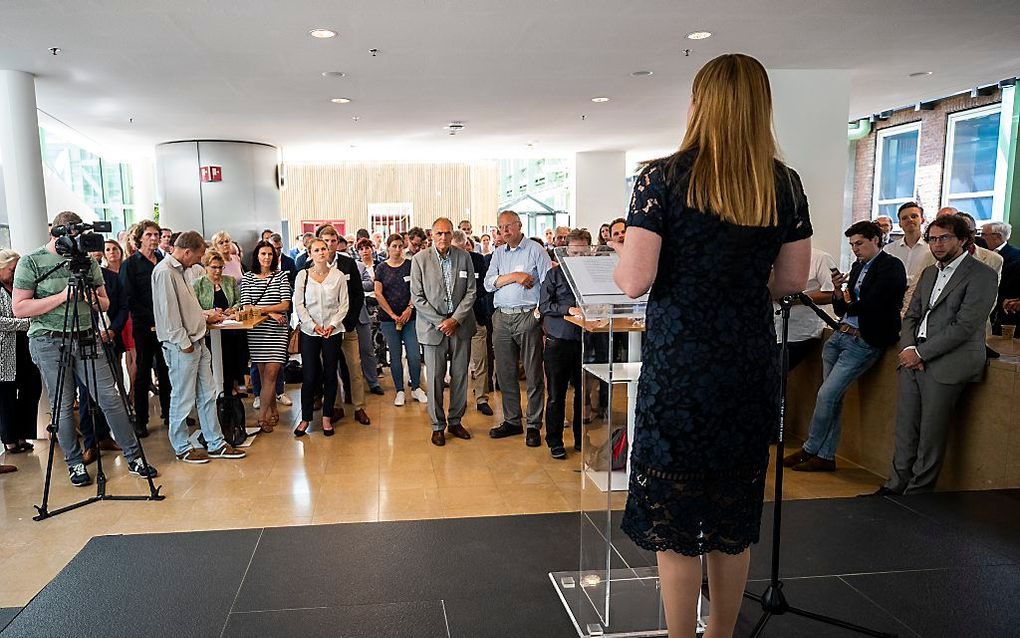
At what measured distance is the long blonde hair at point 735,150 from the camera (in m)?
1.60

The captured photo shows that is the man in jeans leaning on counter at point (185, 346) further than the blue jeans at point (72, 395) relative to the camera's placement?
Yes

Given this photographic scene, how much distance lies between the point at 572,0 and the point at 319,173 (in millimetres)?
14239

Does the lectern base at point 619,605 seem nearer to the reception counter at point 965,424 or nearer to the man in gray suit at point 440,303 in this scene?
the reception counter at point 965,424

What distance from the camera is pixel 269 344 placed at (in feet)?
19.9

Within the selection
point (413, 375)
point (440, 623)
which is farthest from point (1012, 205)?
point (440, 623)

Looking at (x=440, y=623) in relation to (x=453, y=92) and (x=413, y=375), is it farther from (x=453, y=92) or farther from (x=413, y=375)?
(x=453, y=92)

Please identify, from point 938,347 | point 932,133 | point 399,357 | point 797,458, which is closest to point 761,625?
point 938,347

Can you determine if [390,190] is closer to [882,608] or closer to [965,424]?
[965,424]

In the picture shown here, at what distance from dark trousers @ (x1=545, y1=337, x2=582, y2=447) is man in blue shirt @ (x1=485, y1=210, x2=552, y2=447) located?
14.8 inches

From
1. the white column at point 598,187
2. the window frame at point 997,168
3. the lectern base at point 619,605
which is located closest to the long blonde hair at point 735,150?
the lectern base at point 619,605

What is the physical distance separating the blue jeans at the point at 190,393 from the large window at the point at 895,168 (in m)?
11.3

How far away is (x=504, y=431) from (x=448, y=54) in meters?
3.49

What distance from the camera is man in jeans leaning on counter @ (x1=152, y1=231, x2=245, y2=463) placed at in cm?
477

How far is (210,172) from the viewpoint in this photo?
11688mm
